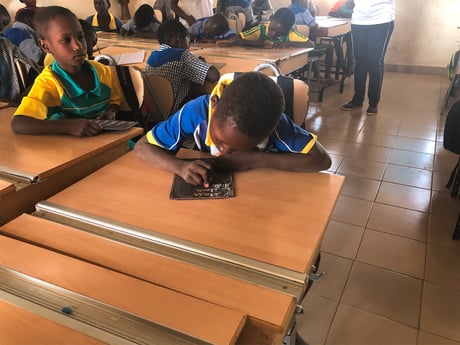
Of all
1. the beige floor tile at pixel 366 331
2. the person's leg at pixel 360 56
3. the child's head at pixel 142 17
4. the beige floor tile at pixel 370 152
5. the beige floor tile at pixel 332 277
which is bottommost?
the beige floor tile at pixel 366 331

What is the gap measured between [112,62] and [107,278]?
181 cm

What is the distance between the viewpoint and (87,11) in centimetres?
567

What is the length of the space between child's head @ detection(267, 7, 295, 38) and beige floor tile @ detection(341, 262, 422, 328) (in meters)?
2.58

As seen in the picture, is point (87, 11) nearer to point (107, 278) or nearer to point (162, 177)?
point (162, 177)

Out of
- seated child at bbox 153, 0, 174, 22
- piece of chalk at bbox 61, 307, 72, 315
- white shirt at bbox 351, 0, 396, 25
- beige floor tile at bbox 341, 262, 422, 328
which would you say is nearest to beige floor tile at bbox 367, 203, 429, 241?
beige floor tile at bbox 341, 262, 422, 328

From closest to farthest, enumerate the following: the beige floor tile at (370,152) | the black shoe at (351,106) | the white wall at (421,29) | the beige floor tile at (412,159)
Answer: the beige floor tile at (412,159)
the beige floor tile at (370,152)
the black shoe at (351,106)
the white wall at (421,29)

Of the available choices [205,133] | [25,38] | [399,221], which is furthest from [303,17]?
[205,133]

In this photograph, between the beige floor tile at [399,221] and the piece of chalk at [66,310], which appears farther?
the beige floor tile at [399,221]

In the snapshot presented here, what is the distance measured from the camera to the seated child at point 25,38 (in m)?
2.90

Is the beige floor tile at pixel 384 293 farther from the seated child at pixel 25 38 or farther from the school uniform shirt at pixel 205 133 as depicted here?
the seated child at pixel 25 38

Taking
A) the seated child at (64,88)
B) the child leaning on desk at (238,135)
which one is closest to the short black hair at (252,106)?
the child leaning on desk at (238,135)

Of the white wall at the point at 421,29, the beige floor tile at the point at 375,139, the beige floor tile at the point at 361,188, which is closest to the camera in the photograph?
the beige floor tile at the point at 361,188

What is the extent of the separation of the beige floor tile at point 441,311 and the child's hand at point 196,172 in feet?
3.64

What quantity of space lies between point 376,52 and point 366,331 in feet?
9.40
